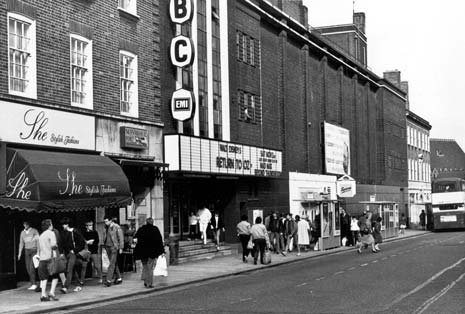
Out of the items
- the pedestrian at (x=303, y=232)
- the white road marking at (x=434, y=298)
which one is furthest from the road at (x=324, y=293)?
the pedestrian at (x=303, y=232)

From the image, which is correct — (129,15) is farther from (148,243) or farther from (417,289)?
(417,289)

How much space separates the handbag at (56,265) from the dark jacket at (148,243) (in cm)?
237

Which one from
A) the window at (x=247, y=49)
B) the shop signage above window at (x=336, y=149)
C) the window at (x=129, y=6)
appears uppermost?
the window at (x=247, y=49)

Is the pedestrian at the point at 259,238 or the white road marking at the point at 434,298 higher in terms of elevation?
the pedestrian at the point at 259,238

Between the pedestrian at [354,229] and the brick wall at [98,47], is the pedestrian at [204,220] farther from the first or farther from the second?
the pedestrian at [354,229]

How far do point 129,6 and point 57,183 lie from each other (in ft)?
29.1

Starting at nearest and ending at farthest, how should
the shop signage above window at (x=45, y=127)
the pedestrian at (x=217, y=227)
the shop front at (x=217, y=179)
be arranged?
the shop signage above window at (x=45, y=127) → the shop front at (x=217, y=179) → the pedestrian at (x=217, y=227)

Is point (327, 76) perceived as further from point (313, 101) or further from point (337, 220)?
point (337, 220)

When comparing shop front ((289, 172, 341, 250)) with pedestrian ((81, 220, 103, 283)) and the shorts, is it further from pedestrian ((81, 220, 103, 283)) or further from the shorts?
the shorts

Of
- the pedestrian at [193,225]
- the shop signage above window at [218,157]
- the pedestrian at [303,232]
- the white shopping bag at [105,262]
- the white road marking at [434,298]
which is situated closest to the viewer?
the white road marking at [434,298]

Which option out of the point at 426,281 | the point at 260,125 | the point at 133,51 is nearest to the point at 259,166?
the point at 260,125

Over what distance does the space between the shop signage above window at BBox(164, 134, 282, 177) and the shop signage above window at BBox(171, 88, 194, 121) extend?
33.4 inches

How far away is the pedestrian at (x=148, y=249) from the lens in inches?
709

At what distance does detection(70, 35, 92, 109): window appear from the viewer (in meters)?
20.9
